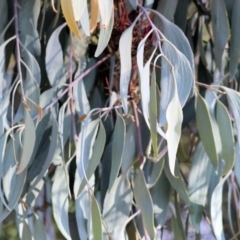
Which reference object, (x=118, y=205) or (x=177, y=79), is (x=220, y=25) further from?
(x=118, y=205)

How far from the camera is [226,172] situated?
471mm

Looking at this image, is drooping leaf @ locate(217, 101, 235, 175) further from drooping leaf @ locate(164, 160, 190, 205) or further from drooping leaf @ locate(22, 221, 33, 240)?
drooping leaf @ locate(22, 221, 33, 240)

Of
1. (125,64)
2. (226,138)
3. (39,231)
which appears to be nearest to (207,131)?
(226,138)

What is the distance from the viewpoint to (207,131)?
1.55 feet

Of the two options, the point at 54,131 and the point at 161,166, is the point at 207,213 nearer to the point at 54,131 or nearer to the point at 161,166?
the point at 161,166

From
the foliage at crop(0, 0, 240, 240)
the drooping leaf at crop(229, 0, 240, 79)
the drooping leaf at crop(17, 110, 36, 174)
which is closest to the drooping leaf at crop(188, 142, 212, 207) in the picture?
the foliage at crop(0, 0, 240, 240)

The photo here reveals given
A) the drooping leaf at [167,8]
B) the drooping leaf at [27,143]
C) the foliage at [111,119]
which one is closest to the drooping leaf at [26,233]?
the foliage at [111,119]

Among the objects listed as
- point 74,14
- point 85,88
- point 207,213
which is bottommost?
point 207,213

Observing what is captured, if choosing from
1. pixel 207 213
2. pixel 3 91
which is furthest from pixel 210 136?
pixel 3 91

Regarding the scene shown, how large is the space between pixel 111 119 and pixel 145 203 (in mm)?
154

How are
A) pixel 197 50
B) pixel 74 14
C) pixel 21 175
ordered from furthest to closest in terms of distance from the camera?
pixel 197 50
pixel 21 175
pixel 74 14

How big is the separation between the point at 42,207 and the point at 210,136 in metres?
0.35

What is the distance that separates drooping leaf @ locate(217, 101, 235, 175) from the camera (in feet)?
1.53

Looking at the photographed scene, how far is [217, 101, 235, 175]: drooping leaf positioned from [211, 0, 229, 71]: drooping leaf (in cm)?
9
